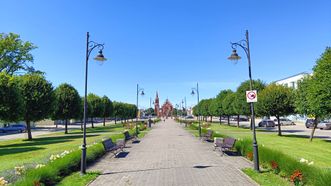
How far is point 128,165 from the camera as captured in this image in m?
13.2

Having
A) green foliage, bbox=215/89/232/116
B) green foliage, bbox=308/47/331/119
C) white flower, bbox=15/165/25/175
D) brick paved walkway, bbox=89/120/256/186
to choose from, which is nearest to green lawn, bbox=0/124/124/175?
white flower, bbox=15/165/25/175

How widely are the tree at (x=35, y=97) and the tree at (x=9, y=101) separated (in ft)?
12.8

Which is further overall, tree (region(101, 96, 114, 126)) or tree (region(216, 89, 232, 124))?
tree (region(101, 96, 114, 126))

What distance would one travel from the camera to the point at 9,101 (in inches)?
947

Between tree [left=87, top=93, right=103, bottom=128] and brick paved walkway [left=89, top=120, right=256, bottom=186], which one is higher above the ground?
tree [left=87, top=93, right=103, bottom=128]

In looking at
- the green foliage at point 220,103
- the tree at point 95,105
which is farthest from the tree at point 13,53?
the green foliage at point 220,103

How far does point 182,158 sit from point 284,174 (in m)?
5.81

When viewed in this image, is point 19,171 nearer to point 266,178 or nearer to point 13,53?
point 266,178

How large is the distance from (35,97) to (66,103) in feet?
27.9

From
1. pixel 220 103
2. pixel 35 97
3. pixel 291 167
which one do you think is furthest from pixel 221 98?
pixel 291 167

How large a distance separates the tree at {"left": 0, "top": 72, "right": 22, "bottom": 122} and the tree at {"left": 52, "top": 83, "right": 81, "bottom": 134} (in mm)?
11823

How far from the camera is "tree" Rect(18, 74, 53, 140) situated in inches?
1146

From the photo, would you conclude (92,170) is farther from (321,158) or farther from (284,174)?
(321,158)

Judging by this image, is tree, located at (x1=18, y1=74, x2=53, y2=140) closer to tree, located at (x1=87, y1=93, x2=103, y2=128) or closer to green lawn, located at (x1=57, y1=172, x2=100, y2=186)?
green lawn, located at (x1=57, y1=172, x2=100, y2=186)
